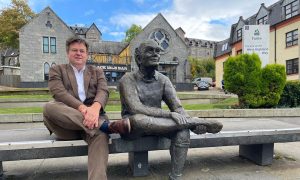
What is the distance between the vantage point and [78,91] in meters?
3.51

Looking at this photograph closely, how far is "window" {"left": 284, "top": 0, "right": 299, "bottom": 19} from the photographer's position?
26905mm

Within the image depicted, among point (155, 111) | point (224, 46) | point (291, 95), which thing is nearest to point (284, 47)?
point (224, 46)

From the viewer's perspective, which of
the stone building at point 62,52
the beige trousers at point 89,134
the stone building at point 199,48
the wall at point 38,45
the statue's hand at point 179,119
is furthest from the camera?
the stone building at point 199,48

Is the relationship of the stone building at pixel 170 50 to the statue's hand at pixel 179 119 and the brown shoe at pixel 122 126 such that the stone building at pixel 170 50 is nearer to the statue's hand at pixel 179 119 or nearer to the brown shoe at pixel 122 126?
the statue's hand at pixel 179 119

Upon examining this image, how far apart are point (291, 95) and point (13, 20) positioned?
36.4 metres

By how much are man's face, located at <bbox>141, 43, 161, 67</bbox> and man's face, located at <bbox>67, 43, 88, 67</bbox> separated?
0.78 meters

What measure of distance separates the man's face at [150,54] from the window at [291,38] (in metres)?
27.6

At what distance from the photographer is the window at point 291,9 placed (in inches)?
1059

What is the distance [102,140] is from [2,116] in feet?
26.2

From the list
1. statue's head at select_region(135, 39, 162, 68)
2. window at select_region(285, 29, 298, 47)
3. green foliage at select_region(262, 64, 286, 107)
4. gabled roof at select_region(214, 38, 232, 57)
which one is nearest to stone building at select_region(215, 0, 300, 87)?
window at select_region(285, 29, 298, 47)

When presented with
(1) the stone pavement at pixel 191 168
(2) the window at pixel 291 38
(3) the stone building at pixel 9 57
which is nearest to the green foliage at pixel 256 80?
(1) the stone pavement at pixel 191 168

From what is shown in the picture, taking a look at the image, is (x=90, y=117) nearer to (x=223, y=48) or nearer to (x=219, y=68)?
A: (x=223, y=48)

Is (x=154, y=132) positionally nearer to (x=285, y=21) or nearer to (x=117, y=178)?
(x=117, y=178)

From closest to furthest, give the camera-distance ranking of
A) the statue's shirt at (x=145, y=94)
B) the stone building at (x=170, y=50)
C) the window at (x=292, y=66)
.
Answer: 1. the statue's shirt at (x=145, y=94)
2. the window at (x=292, y=66)
3. the stone building at (x=170, y=50)
